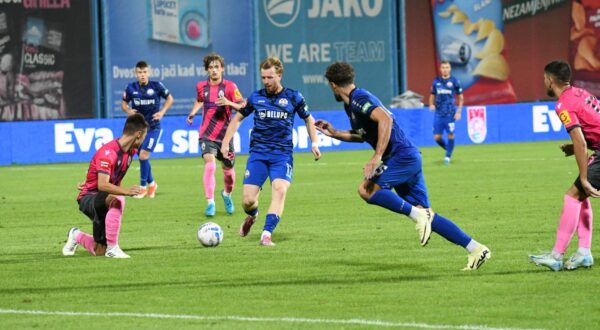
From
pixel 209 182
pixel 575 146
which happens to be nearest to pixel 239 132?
pixel 209 182

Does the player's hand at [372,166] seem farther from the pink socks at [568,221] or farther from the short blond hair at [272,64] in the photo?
the short blond hair at [272,64]

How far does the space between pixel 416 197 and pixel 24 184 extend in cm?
1435

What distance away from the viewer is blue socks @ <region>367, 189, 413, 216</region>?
11344 mm

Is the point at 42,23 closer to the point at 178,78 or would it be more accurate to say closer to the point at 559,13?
the point at 178,78

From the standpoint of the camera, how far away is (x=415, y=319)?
886 centimetres

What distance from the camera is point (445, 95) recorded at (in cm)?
2984

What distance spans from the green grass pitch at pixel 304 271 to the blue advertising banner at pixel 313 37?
1583cm

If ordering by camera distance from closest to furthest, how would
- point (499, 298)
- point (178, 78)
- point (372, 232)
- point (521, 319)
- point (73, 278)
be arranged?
1. point (521, 319)
2. point (499, 298)
3. point (73, 278)
4. point (372, 232)
5. point (178, 78)

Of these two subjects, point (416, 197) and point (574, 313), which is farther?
point (416, 197)

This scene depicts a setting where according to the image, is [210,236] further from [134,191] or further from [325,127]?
[325,127]

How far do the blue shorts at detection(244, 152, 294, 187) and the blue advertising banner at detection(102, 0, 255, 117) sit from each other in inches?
812

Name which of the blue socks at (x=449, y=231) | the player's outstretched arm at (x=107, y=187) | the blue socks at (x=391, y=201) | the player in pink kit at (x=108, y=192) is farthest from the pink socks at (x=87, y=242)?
the blue socks at (x=449, y=231)

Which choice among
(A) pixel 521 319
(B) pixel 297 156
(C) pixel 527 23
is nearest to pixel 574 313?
(A) pixel 521 319

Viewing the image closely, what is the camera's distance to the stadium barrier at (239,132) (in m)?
31.8
